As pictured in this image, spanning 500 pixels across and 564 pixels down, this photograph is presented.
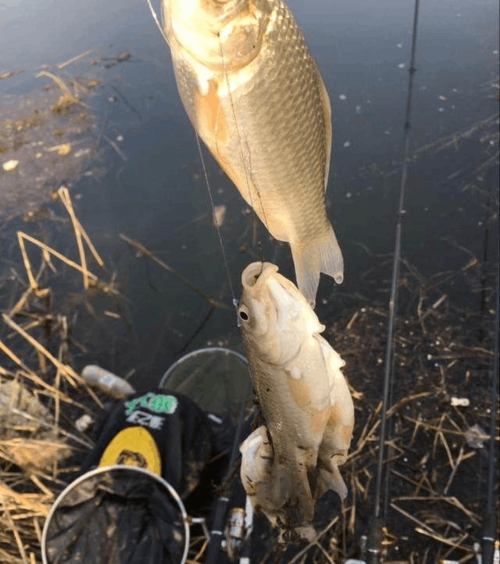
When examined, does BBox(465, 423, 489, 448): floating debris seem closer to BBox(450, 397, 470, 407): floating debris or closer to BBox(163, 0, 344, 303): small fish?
BBox(450, 397, 470, 407): floating debris

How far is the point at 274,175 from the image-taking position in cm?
134

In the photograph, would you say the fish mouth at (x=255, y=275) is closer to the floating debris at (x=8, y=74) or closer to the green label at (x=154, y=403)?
the green label at (x=154, y=403)

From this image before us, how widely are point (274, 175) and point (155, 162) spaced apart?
4.89m

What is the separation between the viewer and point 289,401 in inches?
63.7

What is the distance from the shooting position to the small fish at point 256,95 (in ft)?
3.74

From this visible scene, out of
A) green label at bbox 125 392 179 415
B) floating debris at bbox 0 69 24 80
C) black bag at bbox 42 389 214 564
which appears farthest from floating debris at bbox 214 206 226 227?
floating debris at bbox 0 69 24 80

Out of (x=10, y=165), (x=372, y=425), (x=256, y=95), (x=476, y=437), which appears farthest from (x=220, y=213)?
(x=256, y=95)

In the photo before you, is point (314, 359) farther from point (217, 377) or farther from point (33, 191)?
point (33, 191)

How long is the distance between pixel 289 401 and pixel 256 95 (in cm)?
91

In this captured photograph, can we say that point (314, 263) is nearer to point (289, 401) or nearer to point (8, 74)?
point (289, 401)

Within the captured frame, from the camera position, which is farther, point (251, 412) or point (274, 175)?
point (251, 412)

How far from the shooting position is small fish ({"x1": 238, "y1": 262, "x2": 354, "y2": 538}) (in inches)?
58.9

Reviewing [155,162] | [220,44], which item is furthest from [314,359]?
[155,162]

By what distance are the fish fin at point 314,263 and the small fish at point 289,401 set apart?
Answer: 88 mm
